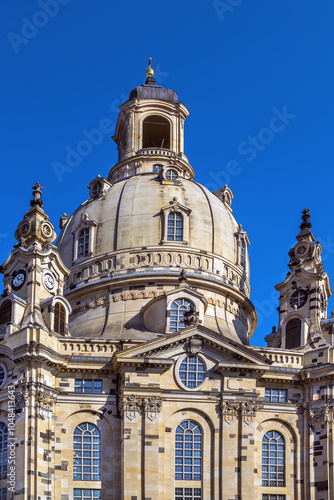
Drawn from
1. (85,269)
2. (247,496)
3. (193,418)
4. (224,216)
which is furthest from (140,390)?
(224,216)

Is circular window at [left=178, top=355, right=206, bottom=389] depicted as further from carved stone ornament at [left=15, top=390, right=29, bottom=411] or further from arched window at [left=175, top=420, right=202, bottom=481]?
carved stone ornament at [left=15, top=390, right=29, bottom=411]

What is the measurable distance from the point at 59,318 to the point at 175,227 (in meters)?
13.6

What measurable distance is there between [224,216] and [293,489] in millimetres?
24900

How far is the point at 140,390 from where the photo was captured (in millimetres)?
79750

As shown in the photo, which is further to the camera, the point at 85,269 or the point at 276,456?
the point at 85,269

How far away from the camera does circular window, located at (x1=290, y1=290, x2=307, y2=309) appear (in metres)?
91.7

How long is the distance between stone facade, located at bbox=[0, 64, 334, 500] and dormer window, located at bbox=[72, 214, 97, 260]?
0.34ft

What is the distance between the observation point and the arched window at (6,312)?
8369 centimetres

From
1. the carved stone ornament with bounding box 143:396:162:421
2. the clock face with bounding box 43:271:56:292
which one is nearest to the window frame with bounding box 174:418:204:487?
the carved stone ornament with bounding box 143:396:162:421

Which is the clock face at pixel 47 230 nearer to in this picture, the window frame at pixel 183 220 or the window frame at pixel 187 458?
the window frame at pixel 183 220

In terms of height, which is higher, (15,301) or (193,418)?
(15,301)

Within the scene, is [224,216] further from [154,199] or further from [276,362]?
[276,362]

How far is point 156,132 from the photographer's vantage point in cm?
10988

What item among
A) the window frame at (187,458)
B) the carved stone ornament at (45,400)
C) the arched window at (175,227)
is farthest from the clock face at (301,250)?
the carved stone ornament at (45,400)
